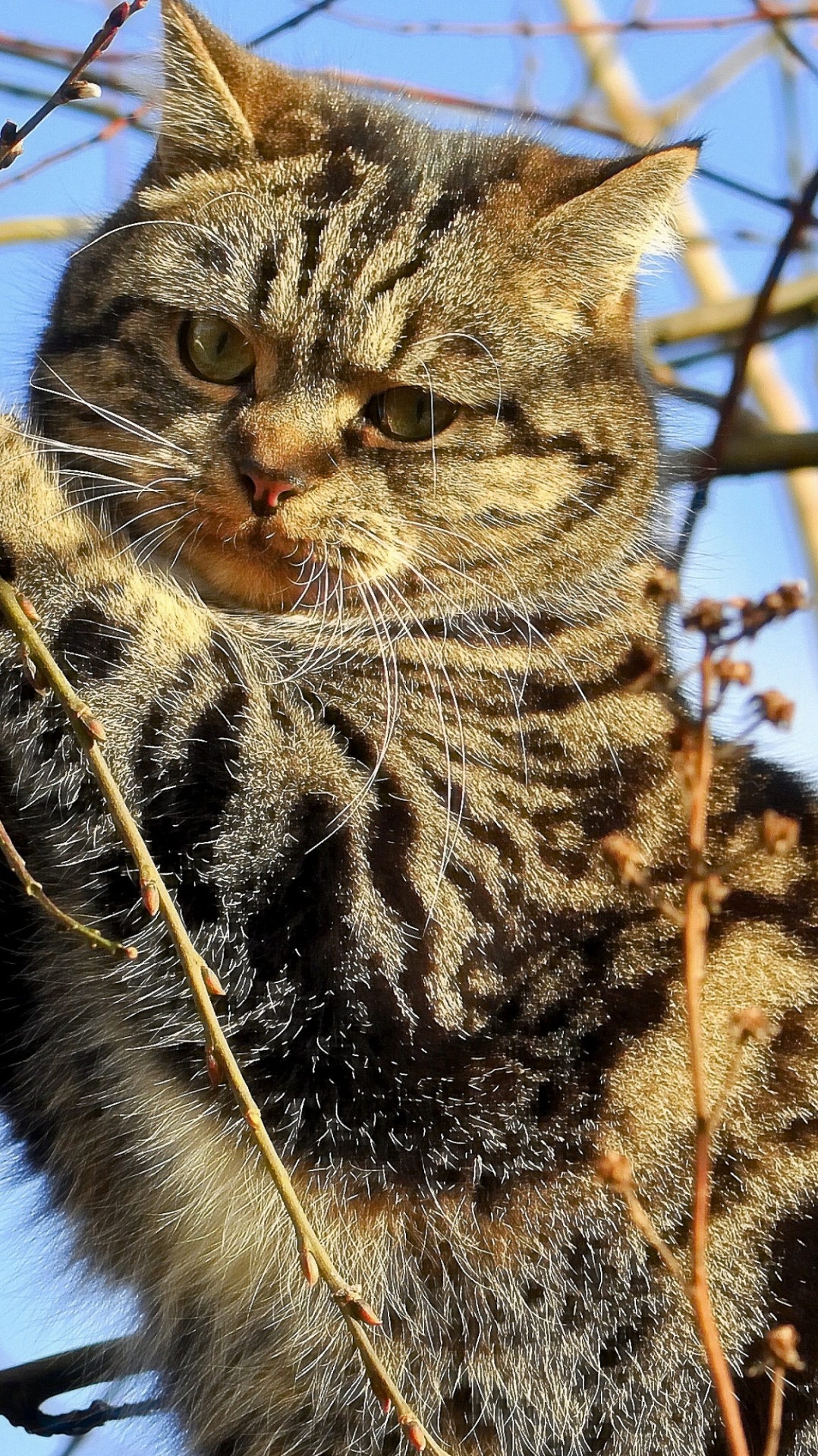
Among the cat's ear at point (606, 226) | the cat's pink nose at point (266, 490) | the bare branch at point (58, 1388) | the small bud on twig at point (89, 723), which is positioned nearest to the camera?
the small bud on twig at point (89, 723)

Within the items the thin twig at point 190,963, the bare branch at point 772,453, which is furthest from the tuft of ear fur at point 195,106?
the thin twig at point 190,963

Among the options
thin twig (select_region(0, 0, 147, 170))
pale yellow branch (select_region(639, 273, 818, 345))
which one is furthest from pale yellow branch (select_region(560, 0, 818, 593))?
thin twig (select_region(0, 0, 147, 170))

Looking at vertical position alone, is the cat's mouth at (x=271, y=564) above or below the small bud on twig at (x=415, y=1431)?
above

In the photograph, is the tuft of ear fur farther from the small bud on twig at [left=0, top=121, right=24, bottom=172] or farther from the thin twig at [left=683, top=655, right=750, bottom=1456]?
the thin twig at [left=683, top=655, right=750, bottom=1456]

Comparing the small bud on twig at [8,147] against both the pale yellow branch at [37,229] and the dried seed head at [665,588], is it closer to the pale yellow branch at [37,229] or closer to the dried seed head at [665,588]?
the dried seed head at [665,588]

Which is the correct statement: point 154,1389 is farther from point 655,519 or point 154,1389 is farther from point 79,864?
point 655,519

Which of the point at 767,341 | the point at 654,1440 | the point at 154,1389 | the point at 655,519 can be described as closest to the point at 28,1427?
the point at 154,1389

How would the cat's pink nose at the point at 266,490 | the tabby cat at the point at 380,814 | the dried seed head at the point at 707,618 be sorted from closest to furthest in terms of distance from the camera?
the dried seed head at the point at 707,618
the tabby cat at the point at 380,814
the cat's pink nose at the point at 266,490

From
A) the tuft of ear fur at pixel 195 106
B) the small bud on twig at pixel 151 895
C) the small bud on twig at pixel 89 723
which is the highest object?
the tuft of ear fur at pixel 195 106
